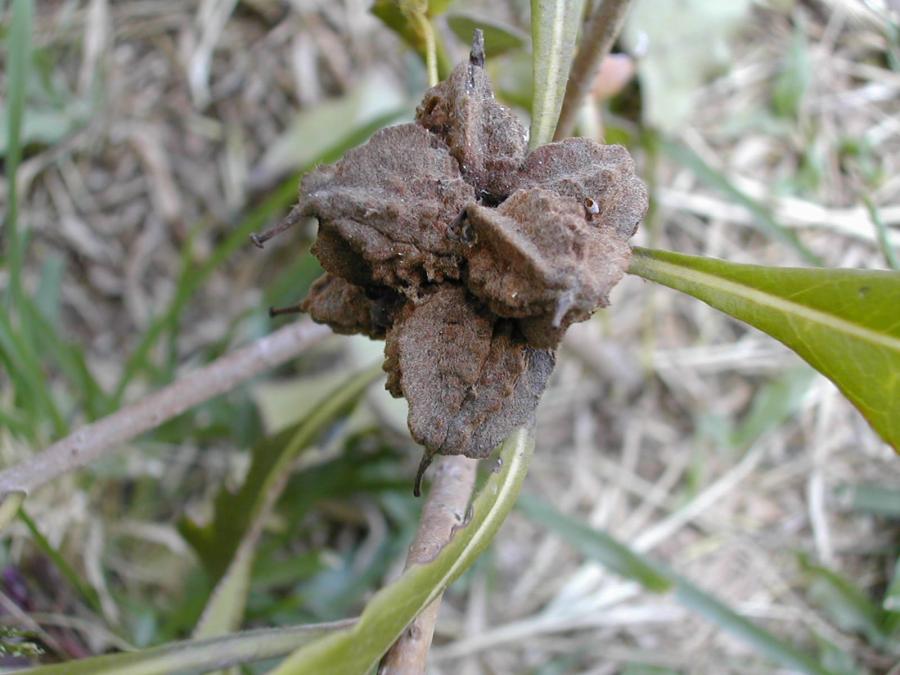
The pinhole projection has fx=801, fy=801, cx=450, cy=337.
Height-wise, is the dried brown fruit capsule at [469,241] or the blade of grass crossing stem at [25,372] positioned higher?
the dried brown fruit capsule at [469,241]

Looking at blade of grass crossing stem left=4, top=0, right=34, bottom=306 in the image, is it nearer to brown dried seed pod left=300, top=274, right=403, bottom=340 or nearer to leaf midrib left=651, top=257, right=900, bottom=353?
brown dried seed pod left=300, top=274, right=403, bottom=340

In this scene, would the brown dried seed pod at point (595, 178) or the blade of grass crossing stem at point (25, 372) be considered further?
the blade of grass crossing stem at point (25, 372)

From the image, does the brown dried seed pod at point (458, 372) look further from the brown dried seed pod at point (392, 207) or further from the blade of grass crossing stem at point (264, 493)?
the blade of grass crossing stem at point (264, 493)

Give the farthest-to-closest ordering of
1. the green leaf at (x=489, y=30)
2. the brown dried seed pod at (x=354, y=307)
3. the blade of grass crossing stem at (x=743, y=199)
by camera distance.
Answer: the blade of grass crossing stem at (x=743, y=199), the green leaf at (x=489, y=30), the brown dried seed pod at (x=354, y=307)

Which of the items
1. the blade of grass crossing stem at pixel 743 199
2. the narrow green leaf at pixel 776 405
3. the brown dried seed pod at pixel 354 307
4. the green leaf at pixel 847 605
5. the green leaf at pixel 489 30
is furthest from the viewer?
the narrow green leaf at pixel 776 405

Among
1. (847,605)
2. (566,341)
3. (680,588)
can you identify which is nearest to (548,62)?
(566,341)

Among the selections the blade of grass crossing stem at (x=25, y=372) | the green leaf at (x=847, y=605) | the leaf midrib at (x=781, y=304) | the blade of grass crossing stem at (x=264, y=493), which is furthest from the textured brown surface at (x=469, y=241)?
the green leaf at (x=847, y=605)

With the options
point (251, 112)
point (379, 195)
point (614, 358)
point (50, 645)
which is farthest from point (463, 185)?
point (251, 112)
